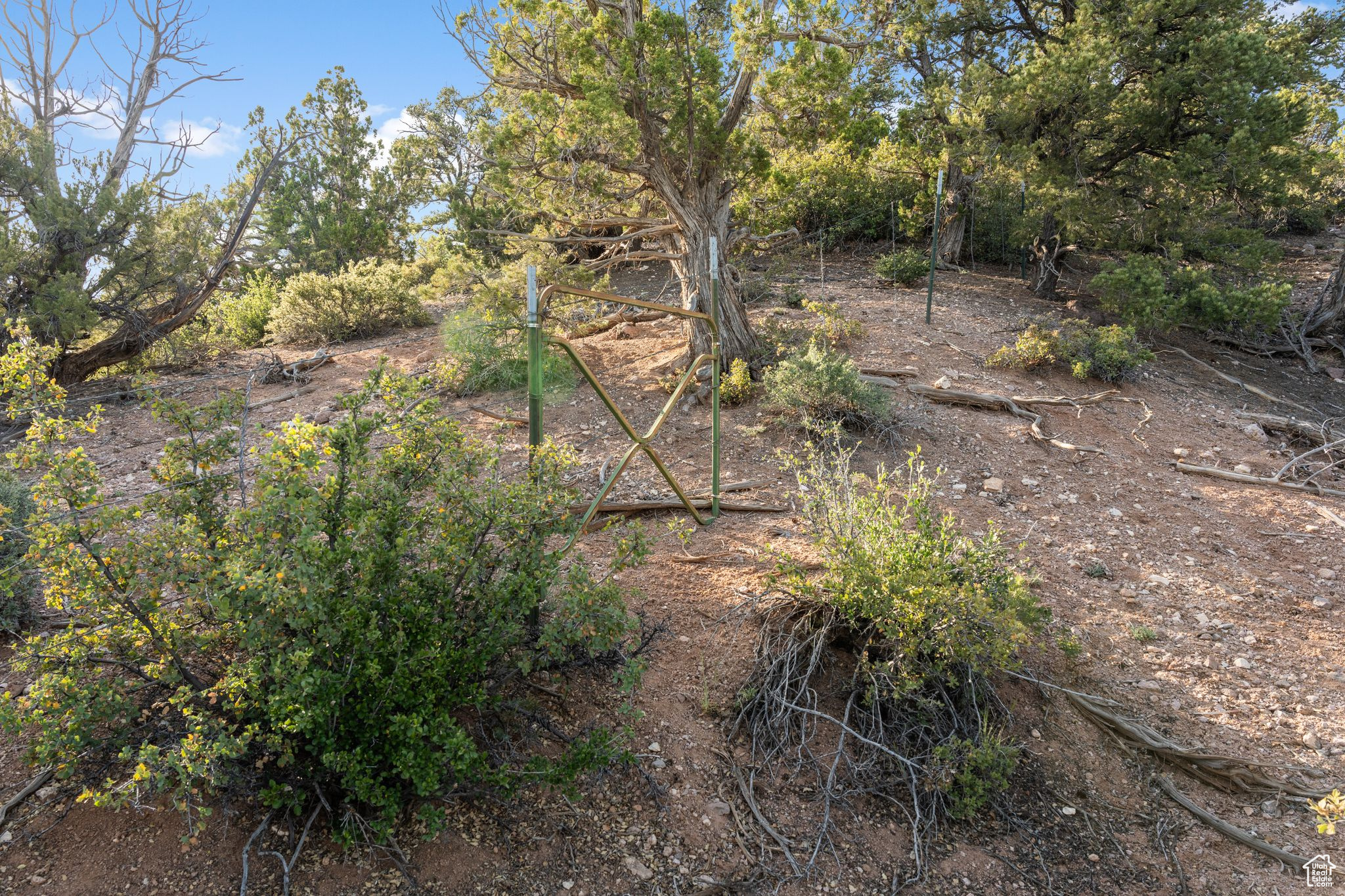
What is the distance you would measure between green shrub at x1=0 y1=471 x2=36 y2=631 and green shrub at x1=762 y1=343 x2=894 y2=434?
4.40 m

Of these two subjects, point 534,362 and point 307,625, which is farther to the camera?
point 534,362

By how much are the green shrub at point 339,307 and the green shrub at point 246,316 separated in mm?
408

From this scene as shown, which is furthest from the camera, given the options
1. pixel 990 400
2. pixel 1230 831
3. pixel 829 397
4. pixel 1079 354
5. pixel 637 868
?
pixel 1079 354

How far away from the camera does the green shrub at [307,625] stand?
1.95 metres

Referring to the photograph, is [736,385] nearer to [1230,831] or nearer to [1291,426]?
[1230,831]

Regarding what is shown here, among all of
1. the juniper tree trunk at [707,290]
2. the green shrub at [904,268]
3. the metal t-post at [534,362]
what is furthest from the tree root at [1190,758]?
the green shrub at [904,268]

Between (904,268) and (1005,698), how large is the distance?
848 centimetres

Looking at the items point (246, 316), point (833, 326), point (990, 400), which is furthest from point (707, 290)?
point (246, 316)

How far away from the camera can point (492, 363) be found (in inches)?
264

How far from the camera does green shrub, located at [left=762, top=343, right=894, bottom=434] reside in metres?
5.64

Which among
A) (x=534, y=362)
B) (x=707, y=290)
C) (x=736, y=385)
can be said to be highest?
(x=707, y=290)

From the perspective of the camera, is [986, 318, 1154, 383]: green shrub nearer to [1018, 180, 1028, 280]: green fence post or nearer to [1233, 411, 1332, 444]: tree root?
[1233, 411, 1332, 444]: tree root

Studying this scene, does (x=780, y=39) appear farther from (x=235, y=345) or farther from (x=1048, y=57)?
(x=235, y=345)

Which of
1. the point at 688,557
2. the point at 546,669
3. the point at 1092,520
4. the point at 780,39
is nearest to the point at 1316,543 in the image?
the point at 1092,520
